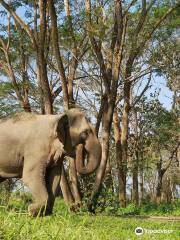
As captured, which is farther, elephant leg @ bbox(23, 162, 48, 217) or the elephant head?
the elephant head

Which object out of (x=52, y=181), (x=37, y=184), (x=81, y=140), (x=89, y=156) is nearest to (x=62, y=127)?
(x=81, y=140)

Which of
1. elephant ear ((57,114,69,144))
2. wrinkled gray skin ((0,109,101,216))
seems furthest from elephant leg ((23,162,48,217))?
elephant ear ((57,114,69,144))

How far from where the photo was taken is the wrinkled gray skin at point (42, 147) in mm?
7766

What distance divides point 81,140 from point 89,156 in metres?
0.31

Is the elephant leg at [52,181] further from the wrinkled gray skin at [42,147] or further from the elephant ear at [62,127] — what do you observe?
the elephant ear at [62,127]

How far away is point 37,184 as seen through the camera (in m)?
7.59

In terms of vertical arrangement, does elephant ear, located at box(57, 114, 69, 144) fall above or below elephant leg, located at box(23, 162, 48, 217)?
above

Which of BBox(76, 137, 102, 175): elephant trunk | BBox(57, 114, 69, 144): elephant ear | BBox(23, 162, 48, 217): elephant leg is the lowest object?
BBox(23, 162, 48, 217): elephant leg

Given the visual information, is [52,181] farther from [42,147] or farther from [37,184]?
[42,147]

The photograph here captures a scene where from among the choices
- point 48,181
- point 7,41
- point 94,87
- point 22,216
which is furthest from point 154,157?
point 22,216

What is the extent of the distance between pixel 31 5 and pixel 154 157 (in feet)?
50.7

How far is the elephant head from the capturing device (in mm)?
8297

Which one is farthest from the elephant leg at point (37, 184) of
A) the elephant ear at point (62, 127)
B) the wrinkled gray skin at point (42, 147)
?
the elephant ear at point (62, 127)

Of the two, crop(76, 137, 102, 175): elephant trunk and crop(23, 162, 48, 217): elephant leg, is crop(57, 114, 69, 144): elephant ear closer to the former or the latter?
crop(76, 137, 102, 175): elephant trunk
